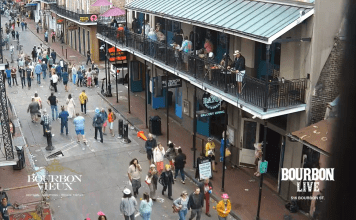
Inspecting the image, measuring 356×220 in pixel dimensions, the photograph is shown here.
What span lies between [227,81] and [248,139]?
2.95 meters

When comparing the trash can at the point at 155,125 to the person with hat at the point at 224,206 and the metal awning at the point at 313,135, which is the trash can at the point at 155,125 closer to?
the metal awning at the point at 313,135

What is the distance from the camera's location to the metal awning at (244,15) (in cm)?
1214

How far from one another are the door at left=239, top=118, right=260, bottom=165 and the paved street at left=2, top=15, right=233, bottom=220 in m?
2.47

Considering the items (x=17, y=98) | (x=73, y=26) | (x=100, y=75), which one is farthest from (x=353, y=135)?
(x=73, y=26)

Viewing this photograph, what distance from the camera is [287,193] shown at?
1381cm

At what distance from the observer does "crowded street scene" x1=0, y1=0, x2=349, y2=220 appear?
40.2 ft

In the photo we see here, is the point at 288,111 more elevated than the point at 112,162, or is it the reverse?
the point at 288,111

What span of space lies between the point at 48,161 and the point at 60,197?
10.9ft

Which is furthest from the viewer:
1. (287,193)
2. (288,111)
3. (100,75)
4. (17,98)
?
(100,75)

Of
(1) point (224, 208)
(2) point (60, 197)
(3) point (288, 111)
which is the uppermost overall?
(3) point (288, 111)

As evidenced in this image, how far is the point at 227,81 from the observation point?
14266 mm

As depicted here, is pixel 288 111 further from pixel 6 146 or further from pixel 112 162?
pixel 6 146

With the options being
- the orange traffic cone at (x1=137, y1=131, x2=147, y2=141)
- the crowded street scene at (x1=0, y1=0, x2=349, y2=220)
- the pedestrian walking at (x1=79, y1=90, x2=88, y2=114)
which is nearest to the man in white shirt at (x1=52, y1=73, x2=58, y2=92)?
the crowded street scene at (x1=0, y1=0, x2=349, y2=220)

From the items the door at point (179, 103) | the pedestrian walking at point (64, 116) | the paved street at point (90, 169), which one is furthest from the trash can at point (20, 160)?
the door at point (179, 103)
